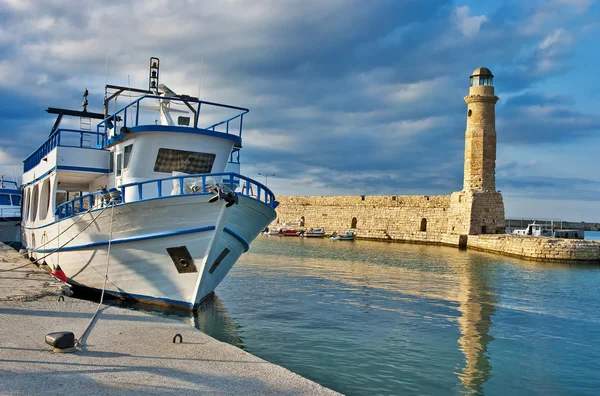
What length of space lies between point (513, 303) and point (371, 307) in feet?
14.5

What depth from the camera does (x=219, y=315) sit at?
434 inches

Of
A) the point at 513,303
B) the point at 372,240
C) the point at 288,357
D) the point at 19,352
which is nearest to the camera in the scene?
the point at 19,352

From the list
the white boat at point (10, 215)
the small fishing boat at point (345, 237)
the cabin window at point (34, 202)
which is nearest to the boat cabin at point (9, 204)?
the white boat at point (10, 215)

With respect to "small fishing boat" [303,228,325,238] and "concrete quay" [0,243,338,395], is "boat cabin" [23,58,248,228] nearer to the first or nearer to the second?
"concrete quay" [0,243,338,395]

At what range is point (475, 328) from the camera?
10.7m

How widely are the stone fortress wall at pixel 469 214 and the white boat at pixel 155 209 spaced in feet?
76.0

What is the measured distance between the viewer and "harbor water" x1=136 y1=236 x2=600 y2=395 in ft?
24.2

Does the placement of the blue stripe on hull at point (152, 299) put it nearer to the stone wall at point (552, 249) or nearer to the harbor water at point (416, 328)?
the harbor water at point (416, 328)

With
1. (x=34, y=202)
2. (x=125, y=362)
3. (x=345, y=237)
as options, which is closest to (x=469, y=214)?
(x=345, y=237)

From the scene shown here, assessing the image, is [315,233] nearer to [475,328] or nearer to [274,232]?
[274,232]

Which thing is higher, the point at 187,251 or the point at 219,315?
the point at 187,251

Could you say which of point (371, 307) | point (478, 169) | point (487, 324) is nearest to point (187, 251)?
point (371, 307)

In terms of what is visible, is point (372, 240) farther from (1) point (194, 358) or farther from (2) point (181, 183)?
(1) point (194, 358)

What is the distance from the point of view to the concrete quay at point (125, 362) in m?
4.67
